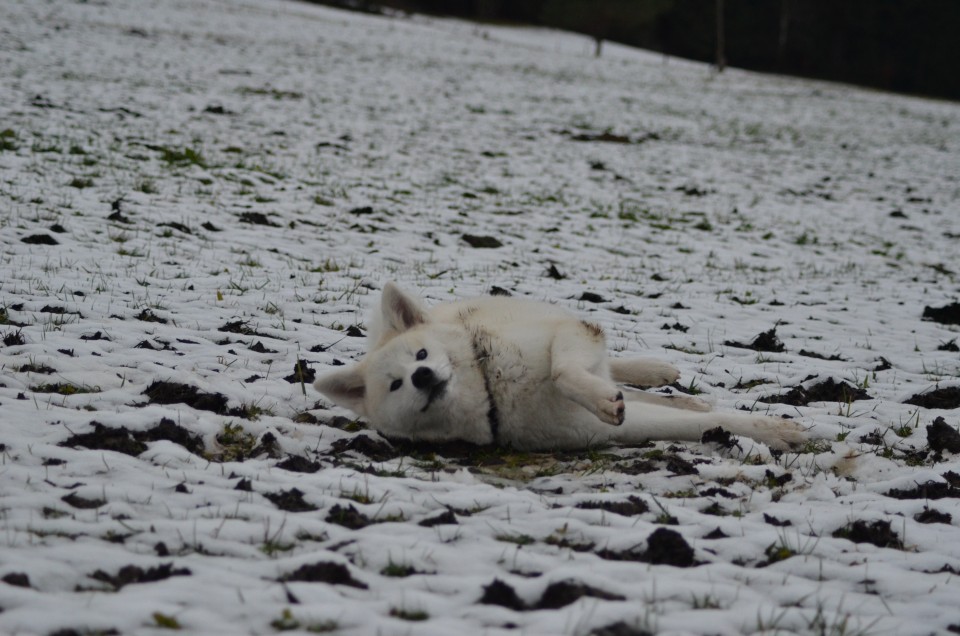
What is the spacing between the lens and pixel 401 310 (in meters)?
4.21

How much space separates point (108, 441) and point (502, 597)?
204 cm

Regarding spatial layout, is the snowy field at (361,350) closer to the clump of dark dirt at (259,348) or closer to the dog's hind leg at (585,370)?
the clump of dark dirt at (259,348)

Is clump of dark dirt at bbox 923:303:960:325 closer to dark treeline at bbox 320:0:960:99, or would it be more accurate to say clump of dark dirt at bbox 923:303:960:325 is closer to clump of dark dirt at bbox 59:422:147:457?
clump of dark dirt at bbox 59:422:147:457

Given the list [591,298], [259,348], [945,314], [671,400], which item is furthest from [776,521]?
[945,314]

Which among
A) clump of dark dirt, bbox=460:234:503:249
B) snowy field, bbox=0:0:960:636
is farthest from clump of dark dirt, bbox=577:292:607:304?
clump of dark dirt, bbox=460:234:503:249

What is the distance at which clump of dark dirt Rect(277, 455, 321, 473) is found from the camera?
3.41 meters

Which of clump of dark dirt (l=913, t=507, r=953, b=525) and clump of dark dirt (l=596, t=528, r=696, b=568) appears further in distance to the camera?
clump of dark dirt (l=913, t=507, r=953, b=525)

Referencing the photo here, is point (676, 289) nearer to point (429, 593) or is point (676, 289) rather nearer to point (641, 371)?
point (641, 371)

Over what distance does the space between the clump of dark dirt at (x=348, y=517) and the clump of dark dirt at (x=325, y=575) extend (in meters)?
0.38

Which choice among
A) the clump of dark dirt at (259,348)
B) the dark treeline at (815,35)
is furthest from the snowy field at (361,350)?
the dark treeline at (815,35)

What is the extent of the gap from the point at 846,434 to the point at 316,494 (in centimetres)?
291

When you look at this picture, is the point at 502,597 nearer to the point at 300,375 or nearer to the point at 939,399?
the point at 300,375

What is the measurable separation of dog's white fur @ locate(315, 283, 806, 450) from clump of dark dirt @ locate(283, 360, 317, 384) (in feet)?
1.77

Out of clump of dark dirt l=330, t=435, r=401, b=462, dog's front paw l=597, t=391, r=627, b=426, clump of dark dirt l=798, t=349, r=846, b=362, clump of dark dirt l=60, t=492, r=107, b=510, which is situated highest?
dog's front paw l=597, t=391, r=627, b=426
